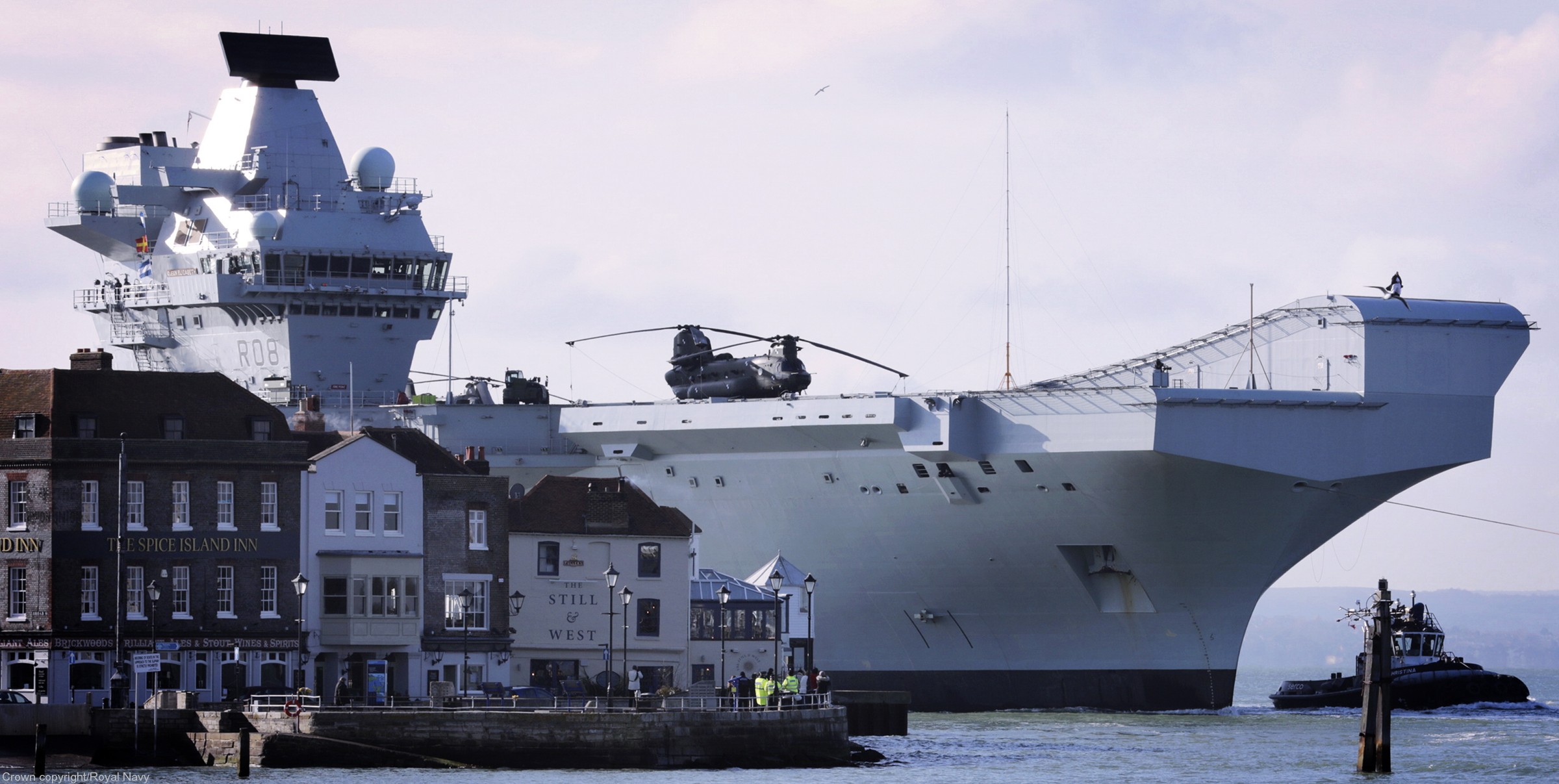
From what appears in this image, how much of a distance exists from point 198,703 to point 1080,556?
1961 cm

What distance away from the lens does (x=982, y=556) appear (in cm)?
4828

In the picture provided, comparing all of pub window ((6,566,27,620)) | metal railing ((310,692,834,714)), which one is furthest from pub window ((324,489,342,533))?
pub window ((6,566,27,620))

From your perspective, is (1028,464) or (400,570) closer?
(400,570)

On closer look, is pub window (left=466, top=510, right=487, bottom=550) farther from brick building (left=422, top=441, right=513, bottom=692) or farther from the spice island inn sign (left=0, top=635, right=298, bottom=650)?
the spice island inn sign (left=0, top=635, right=298, bottom=650)

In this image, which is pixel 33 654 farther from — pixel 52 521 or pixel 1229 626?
pixel 1229 626

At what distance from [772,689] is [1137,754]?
285 inches

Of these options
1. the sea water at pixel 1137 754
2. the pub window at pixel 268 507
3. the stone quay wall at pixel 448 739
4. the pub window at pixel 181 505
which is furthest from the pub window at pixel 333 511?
the sea water at pixel 1137 754

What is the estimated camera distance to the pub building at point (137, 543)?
36.2 metres

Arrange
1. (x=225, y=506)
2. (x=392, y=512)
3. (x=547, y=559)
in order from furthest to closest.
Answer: (x=547, y=559)
(x=392, y=512)
(x=225, y=506)

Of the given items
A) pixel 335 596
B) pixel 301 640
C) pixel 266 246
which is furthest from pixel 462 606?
pixel 266 246

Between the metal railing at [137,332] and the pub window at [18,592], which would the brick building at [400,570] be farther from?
the metal railing at [137,332]

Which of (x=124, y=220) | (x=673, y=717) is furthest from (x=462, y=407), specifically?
(x=673, y=717)

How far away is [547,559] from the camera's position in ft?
137

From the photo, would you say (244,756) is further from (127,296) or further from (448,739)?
(127,296)
